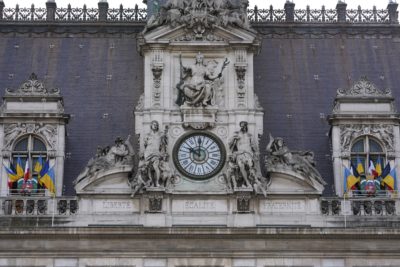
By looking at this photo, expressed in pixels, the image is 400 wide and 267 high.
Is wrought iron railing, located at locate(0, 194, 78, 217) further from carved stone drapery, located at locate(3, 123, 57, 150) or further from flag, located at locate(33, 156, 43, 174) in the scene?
carved stone drapery, located at locate(3, 123, 57, 150)

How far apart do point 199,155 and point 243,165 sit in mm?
1982

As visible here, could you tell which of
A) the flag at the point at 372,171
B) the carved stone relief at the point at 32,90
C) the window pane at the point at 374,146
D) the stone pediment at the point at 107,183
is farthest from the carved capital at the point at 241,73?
the carved stone relief at the point at 32,90

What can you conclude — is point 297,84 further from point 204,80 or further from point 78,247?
point 78,247

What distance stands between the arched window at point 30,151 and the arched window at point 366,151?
1259 cm

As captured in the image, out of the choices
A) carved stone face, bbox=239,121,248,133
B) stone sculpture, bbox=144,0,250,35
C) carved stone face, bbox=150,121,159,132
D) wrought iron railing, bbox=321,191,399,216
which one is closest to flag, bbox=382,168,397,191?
wrought iron railing, bbox=321,191,399,216

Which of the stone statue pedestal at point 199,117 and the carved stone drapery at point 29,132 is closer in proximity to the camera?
the stone statue pedestal at point 199,117

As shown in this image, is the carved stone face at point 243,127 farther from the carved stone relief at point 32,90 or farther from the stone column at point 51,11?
the stone column at point 51,11

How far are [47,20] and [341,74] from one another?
13.8m

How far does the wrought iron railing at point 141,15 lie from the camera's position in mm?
56562

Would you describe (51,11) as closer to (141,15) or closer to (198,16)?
(141,15)

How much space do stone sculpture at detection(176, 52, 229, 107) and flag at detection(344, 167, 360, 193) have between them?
6.06 m

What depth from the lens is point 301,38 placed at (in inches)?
2205

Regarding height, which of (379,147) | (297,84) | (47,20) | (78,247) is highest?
(47,20)

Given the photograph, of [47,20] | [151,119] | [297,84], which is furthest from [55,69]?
[297,84]
